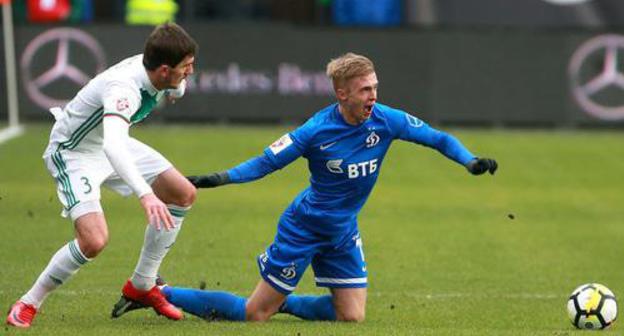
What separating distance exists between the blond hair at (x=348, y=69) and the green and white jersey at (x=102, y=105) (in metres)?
1.03

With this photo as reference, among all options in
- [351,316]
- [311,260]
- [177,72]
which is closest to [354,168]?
[311,260]

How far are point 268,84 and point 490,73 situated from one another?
11.6 ft

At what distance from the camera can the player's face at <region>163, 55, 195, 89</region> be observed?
8211 mm

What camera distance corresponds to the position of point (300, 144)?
8477mm

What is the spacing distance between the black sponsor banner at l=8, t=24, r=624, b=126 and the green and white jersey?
45.3ft

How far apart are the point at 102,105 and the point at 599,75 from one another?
15.3 meters

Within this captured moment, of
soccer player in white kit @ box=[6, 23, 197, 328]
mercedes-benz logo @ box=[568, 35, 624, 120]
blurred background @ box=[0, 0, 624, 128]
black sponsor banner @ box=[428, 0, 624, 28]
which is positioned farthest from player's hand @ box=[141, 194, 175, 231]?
black sponsor banner @ box=[428, 0, 624, 28]

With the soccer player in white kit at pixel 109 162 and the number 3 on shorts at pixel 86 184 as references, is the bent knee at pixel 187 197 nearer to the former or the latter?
the soccer player in white kit at pixel 109 162

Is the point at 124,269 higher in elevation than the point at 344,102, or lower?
lower

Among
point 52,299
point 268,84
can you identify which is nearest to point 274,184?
point 268,84

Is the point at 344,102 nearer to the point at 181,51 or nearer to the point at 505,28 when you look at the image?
the point at 181,51

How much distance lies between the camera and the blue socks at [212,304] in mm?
8844

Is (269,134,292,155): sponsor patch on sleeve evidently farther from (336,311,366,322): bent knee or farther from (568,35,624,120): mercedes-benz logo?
(568,35,624,120): mercedes-benz logo

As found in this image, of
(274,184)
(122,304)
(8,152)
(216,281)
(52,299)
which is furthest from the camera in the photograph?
(8,152)
